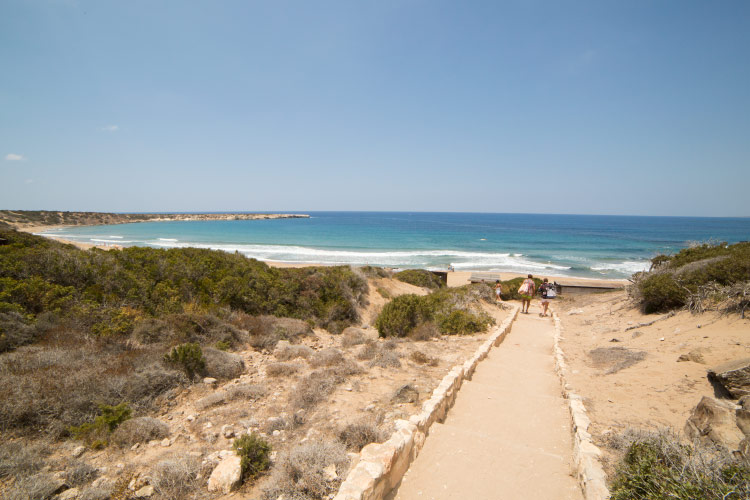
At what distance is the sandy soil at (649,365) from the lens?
4805 millimetres

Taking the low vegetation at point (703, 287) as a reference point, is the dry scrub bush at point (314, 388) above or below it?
below

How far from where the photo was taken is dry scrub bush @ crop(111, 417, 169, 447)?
12.7ft

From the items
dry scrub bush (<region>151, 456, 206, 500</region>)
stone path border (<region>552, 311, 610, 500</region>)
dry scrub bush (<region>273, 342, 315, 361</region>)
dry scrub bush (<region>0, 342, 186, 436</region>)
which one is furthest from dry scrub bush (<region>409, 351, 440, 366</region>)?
dry scrub bush (<region>151, 456, 206, 500</region>)

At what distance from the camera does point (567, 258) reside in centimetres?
4197

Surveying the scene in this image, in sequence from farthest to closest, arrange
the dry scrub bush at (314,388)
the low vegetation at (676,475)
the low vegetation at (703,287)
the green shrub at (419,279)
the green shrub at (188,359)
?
the green shrub at (419,279) → the low vegetation at (703,287) → the green shrub at (188,359) → the dry scrub bush at (314,388) → the low vegetation at (676,475)

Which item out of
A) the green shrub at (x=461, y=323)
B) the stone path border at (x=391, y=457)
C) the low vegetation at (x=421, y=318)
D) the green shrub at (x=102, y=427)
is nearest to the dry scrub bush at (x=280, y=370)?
the green shrub at (x=102, y=427)

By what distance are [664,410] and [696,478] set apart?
3241mm

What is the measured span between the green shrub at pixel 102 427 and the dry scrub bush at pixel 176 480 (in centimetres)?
106

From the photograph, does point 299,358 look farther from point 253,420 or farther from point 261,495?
point 261,495

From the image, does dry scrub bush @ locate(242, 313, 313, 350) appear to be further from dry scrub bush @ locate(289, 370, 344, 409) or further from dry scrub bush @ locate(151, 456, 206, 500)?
dry scrub bush @ locate(151, 456, 206, 500)

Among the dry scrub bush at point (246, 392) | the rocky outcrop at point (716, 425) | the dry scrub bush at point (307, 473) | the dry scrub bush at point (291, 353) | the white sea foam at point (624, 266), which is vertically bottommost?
the white sea foam at point (624, 266)

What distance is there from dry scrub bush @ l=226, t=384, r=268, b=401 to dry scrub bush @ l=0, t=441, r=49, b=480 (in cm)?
208

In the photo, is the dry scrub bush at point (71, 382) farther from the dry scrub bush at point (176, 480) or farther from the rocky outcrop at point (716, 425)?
the rocky outcrop at point (716, 425)

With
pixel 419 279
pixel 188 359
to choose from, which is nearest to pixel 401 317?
pixel 188 359
